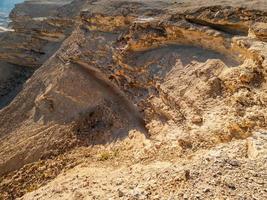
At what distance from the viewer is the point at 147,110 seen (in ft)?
39.6

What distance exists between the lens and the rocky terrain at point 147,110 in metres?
6.58

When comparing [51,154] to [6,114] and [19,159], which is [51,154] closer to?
[19,159]

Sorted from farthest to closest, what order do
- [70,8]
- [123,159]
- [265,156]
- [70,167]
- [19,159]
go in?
[70,8] < [19,159] < [70,167] < [123,159] < [265,156]

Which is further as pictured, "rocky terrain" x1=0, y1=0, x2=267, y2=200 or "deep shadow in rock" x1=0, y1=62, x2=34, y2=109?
"deep shadow in rock" x1=0, y1=62, x2=34, y2=109

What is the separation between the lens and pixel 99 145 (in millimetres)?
12539

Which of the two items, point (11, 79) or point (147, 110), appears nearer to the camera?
point (147, 110)

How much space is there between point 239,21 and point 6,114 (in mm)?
11603

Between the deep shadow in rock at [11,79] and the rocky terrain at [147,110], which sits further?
the deep shadow in rock at [11,79]

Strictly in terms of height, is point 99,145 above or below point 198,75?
below

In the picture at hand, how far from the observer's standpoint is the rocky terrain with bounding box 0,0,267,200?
21.6 feet

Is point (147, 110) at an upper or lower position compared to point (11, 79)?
upper

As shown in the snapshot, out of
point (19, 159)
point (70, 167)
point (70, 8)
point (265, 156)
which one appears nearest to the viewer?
point (265, 156)

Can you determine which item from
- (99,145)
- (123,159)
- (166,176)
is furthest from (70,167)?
(166,176)

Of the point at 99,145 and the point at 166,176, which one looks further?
the point at 99,145
